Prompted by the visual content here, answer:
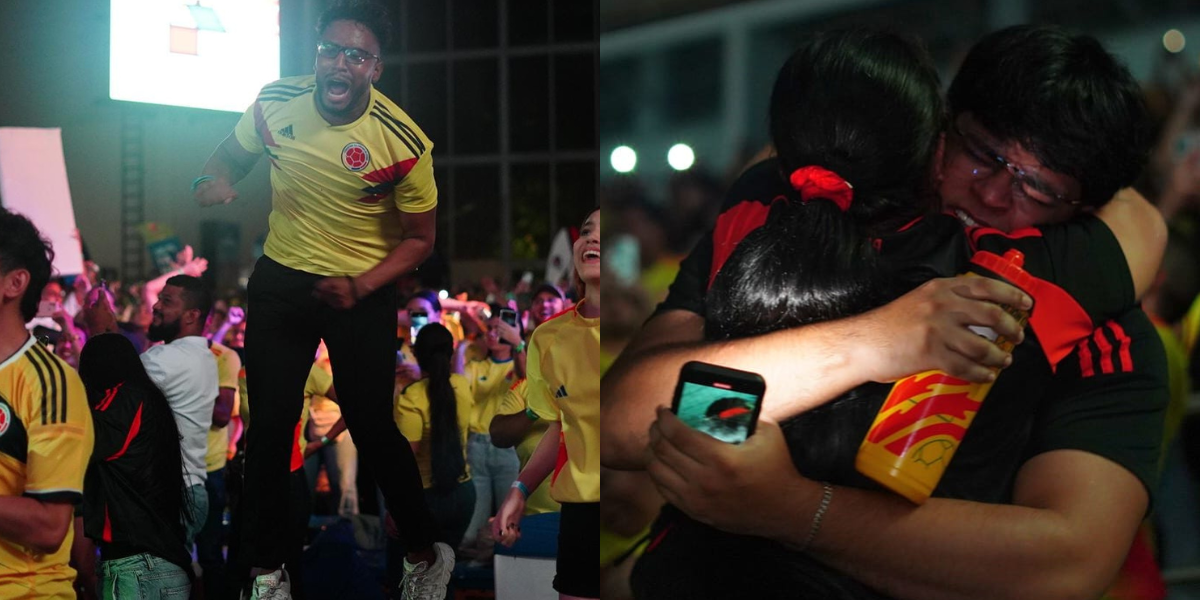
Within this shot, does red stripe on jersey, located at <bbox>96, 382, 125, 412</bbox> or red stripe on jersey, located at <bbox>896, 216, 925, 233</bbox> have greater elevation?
red stripe on jersey, located at <bbox>896, 216, 925, 233</bbox>

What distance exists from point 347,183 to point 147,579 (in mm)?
1085

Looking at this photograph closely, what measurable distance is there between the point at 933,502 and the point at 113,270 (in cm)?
207

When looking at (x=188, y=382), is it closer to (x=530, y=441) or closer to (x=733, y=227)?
(x=530, y=441)

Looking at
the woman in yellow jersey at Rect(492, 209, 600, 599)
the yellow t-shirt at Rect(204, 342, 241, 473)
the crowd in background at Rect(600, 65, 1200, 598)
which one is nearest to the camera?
the crowd in background at Rect(600, 65, 1200, 598)

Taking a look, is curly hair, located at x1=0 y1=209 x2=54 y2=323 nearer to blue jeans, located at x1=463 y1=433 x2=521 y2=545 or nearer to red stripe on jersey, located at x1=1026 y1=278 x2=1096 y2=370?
blue jeans, located at x1=463 y1=433 x2=521 y2=545

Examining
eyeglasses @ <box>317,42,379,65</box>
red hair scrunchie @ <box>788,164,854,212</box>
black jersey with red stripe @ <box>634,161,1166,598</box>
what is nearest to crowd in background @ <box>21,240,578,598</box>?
eyeglasses @ <box>317,42,379,65</box>

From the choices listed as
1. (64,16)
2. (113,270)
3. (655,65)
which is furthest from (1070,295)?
(64,16)

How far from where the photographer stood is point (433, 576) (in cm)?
260

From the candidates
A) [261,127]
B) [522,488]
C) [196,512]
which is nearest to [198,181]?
[261,127]

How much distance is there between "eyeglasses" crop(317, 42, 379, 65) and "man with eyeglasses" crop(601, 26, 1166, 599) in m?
1.24

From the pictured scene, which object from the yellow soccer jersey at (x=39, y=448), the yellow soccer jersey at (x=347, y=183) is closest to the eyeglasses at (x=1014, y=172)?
the yellow soccer jersey at (x=347, y=183)

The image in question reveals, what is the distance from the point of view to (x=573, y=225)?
2.52 metres

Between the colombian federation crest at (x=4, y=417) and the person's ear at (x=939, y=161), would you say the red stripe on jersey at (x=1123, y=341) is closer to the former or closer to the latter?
the person's ear at (x=939, y=161)

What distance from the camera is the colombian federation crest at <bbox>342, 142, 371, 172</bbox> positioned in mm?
2562
